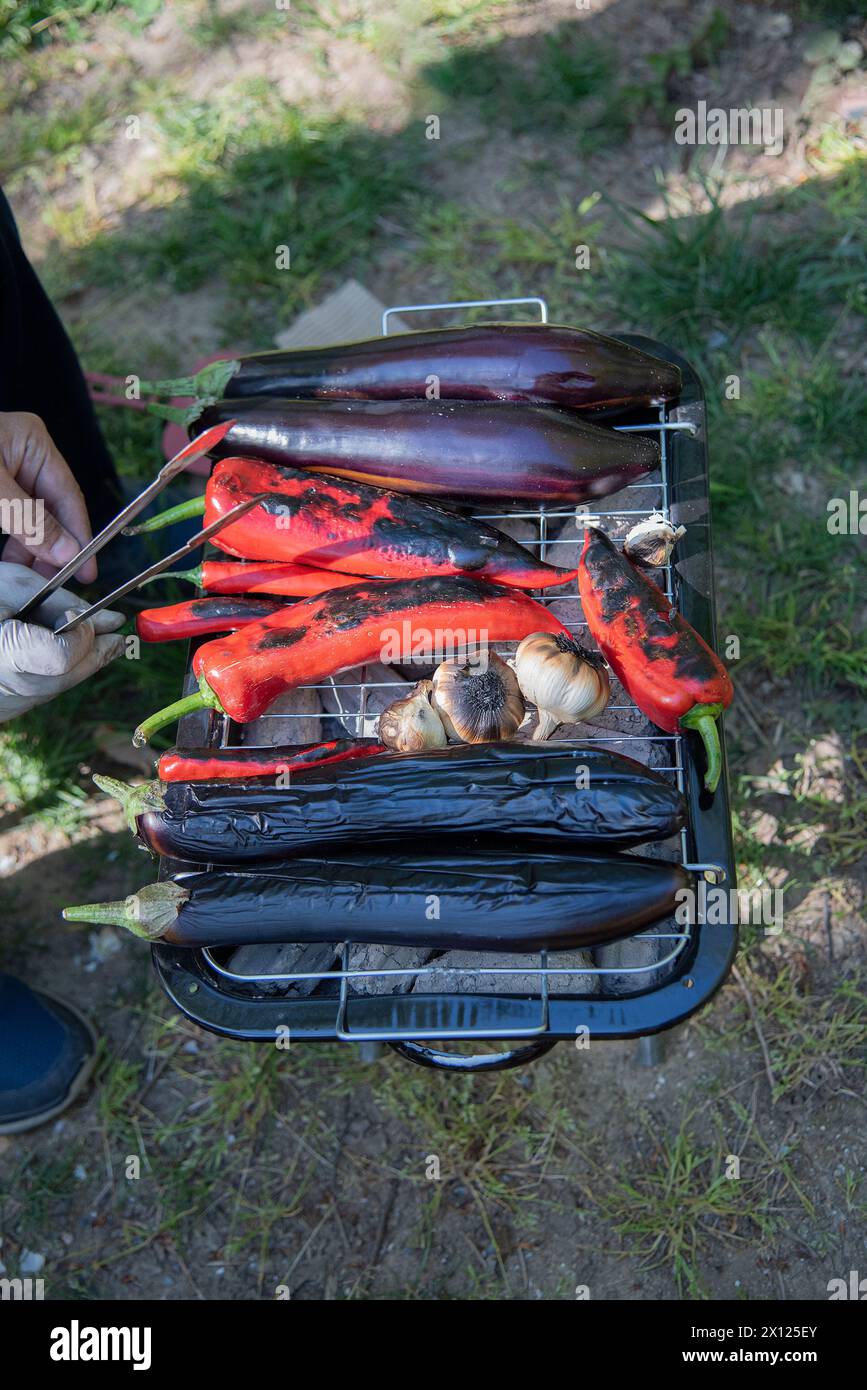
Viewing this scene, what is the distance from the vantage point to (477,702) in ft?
7.18

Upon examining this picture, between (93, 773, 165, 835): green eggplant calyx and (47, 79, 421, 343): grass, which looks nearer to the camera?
(93, 773, 165, 835): green eggplant calyx

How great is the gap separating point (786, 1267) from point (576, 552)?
1.86 meters

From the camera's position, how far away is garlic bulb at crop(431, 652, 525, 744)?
219 centimetres

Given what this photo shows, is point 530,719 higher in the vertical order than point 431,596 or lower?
lower

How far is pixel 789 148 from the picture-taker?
4184 millimetres

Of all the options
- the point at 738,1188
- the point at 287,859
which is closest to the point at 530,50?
the point at 287,859

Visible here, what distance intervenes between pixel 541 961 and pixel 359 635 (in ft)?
2.45

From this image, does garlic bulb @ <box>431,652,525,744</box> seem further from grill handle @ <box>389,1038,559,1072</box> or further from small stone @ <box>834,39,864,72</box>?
small stone @ <box>834,39,864,72</box>

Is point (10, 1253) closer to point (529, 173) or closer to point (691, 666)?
point (691, 666)

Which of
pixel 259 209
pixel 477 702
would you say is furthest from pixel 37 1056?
pixel 259 209

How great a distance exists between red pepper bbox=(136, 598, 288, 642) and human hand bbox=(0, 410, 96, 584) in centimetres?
37

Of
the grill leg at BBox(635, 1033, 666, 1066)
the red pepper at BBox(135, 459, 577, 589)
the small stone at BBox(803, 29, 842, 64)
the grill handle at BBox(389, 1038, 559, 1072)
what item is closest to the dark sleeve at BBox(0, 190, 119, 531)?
the red pepper at BBox(135, 459, 577, 589)

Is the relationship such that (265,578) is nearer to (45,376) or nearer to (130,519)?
(130,519)

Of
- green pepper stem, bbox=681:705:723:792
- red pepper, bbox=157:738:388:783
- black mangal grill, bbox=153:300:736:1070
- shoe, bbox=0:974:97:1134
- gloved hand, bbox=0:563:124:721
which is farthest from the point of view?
shoe, bbox=0:974:97:1134
